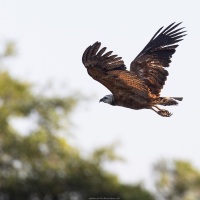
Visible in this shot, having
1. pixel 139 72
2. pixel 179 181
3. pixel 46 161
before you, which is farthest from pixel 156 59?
pixel 179 181

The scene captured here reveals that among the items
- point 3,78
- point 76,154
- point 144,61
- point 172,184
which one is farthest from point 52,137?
point 144,61

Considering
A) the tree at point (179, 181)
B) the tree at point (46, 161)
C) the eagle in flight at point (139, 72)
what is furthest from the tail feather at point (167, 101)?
the tree at point (179, 181)

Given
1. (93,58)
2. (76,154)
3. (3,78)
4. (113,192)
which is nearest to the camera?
(93,58)

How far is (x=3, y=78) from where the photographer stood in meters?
42.0

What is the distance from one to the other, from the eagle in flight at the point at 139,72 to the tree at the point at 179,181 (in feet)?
96.2

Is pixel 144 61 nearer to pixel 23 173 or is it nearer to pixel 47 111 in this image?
pixel 23 173

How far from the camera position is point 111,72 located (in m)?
13.2

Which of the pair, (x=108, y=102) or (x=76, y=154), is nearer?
(x=108, y=102)

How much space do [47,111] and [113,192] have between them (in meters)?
6.43

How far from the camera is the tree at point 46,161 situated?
3662 cm

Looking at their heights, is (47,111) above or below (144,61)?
above

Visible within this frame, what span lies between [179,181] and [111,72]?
105 feet

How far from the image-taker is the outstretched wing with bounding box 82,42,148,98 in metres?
13.1

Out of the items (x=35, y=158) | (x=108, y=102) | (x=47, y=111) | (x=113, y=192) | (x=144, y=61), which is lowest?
(x=108, y=102)
